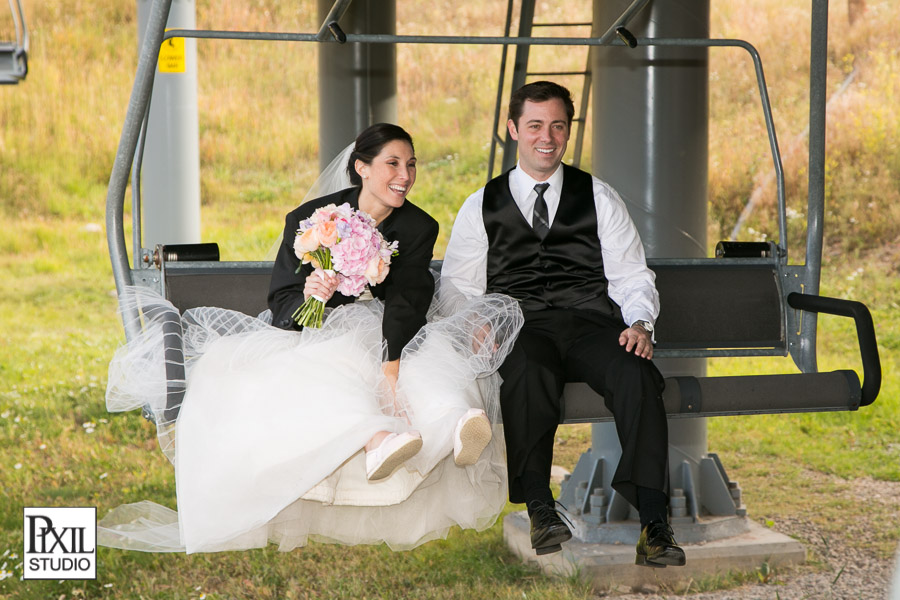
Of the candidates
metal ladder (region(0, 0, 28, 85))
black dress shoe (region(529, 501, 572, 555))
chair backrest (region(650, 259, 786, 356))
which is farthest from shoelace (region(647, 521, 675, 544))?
metal ladder (region(0, 0, 28, 85))

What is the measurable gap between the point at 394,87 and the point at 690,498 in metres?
3.29

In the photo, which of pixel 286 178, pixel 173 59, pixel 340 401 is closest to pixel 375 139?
pixel 340 401

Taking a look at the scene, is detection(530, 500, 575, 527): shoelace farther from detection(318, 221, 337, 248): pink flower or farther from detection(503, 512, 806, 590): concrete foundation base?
detection(503, 512, 806, 590): concrete foundation base

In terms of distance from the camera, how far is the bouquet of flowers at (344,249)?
278 centimetres

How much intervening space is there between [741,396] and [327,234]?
1217 millimetres

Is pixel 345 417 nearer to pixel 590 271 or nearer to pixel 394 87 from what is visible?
pixel 590 271

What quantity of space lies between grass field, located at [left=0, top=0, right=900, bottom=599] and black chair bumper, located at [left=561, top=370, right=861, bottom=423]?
13.6 feet

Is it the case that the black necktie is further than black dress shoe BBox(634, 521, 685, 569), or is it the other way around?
the black necktie

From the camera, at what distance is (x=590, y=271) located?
3.35 meters

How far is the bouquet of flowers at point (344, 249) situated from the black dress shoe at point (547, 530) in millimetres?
735

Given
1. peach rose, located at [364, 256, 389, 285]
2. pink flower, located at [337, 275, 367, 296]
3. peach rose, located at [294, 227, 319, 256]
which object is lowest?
pink flower, located at [337, 275, 367, 296]

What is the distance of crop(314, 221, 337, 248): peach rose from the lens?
277cm

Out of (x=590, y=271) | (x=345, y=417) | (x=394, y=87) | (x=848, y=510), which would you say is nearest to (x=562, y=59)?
(x=394, y=87)

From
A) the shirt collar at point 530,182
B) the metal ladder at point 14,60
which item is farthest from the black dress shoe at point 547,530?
the metal ladder at point 14,60
